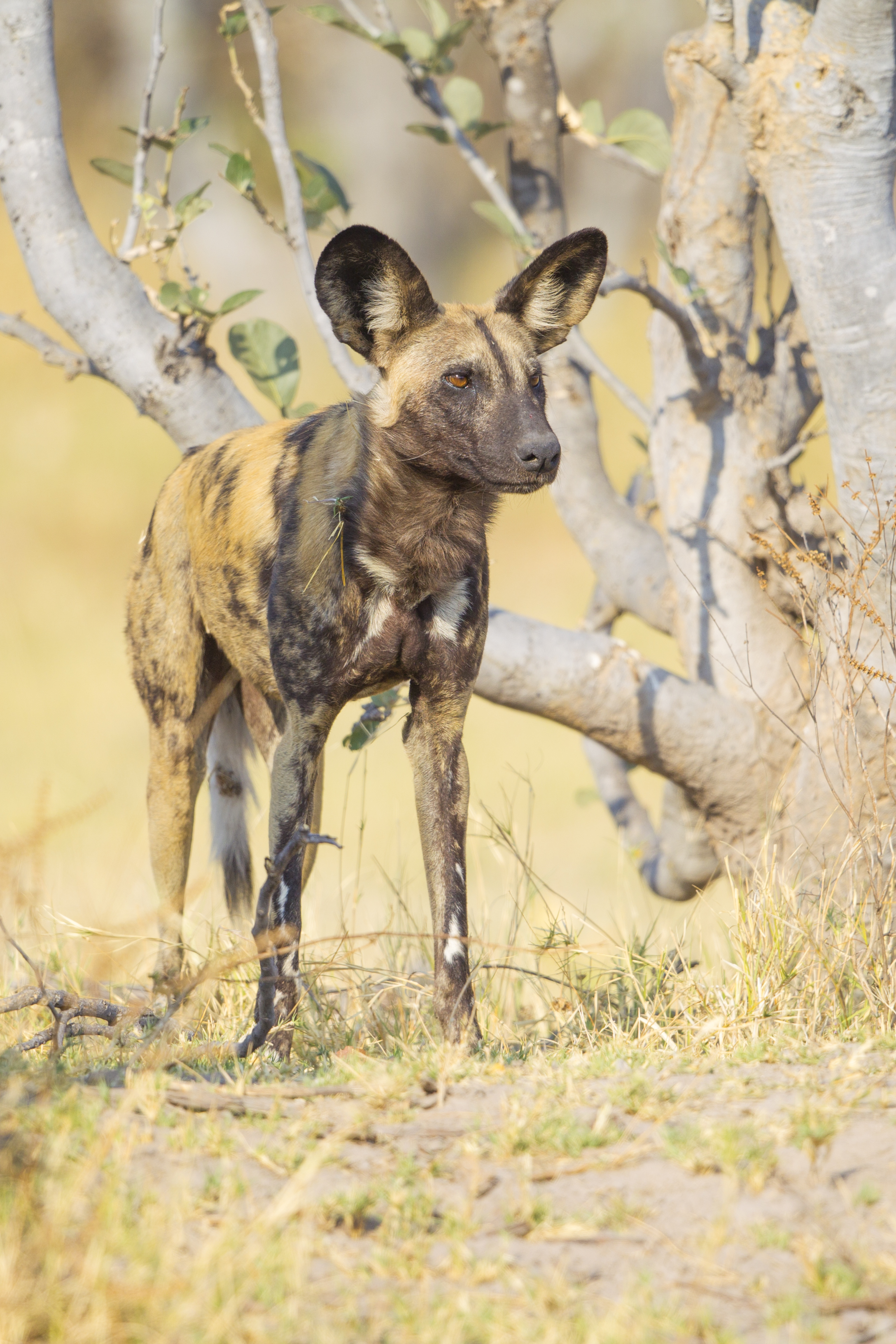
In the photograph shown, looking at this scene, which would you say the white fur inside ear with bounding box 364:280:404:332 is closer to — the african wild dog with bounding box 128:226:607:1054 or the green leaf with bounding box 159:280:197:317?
the african wild dog with bounding box 128:226:607:1054

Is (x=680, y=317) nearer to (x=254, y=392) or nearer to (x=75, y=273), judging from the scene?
(x=75, y=273)

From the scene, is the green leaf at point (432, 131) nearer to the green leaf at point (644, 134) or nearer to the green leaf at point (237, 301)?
the green leaf at point (644, 134)

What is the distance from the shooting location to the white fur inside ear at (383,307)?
8.98 feet

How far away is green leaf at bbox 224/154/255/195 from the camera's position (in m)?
3.62

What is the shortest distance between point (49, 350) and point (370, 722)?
5.22 ft

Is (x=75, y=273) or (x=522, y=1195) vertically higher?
(x=75, y=273)

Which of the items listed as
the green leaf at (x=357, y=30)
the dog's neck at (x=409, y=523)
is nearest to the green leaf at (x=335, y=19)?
the green leaf at (x=357, y=30)

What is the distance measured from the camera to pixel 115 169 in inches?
152

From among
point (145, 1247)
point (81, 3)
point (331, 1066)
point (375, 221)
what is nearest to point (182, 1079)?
point (331, 1066)

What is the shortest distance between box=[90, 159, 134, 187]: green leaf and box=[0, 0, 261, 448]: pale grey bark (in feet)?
0.31

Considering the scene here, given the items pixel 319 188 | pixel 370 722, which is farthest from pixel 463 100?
pixel 370 722

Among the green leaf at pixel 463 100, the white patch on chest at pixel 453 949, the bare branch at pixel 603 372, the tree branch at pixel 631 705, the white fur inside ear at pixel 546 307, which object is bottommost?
the white patch on chest at pixel 453 949

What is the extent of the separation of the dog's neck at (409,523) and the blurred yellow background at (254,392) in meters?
5.08

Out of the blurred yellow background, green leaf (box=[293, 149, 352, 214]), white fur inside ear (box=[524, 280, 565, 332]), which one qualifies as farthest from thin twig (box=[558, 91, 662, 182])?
the blurred yellow background
